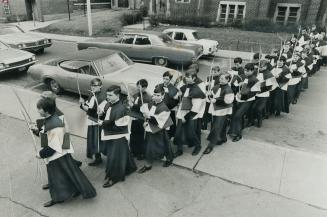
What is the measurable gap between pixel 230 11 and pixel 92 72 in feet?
53.4

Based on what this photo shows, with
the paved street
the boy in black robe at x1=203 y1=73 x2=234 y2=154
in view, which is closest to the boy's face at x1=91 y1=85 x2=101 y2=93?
the paved street

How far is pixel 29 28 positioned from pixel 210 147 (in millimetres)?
18908

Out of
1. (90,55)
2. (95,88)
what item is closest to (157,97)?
(95,88)

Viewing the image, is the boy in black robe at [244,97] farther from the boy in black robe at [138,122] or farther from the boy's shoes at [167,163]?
the boy in black robe at [138,122]

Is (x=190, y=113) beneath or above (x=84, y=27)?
above

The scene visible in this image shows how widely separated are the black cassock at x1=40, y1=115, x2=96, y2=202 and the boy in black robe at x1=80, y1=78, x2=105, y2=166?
3.32 ft

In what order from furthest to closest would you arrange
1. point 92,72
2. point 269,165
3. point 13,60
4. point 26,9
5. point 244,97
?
1. point 26,9
2. point 13,60
3. point 92,72
4. point 244,97
5. point 269,165

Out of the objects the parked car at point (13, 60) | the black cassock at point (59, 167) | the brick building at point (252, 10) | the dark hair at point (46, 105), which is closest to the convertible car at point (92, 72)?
the parked car at point (13, 60)

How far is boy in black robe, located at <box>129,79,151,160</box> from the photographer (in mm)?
5363

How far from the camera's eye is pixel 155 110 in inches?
202

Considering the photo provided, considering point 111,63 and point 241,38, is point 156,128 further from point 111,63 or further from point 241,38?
point 241,38

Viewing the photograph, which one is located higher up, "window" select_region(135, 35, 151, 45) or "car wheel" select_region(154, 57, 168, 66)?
"window" select_region(135, 35, 151, 45)

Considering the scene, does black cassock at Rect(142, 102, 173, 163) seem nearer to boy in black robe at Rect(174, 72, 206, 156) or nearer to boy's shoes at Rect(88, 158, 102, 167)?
boy in black robe at Rect(174, 72, 206, 156)

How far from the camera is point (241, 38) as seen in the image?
1788 centimetres
